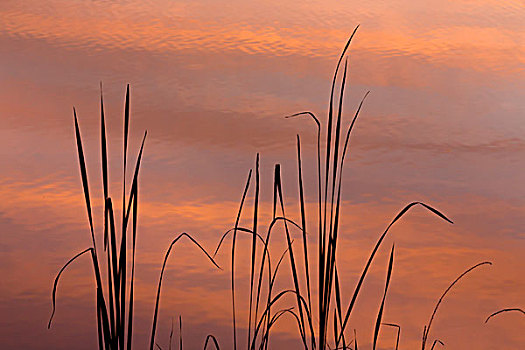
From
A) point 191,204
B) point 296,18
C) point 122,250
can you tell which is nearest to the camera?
point 122,250

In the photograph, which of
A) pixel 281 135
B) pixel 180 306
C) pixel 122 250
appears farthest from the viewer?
pixel 281 135

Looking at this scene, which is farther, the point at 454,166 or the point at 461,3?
the point at 461,3

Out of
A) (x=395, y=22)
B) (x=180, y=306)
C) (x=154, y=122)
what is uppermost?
(x=395, y=22)

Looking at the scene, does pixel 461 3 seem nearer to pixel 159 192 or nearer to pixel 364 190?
pixel 364 190

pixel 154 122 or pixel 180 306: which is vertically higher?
pixel 154 122

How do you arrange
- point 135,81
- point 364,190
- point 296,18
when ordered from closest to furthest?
point 364,190, point 135,81, point 296,18

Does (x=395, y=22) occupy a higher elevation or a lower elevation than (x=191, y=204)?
higher

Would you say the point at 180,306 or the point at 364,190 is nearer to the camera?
the point at 180,306

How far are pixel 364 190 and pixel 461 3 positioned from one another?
5.66ft

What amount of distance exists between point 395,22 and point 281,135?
1.15 metres

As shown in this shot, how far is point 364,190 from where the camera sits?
3721 millimetres

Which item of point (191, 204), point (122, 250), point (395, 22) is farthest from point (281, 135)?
point (122, 250)

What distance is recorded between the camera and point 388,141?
13.3ft

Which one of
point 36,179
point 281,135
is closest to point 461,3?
point 281,135
